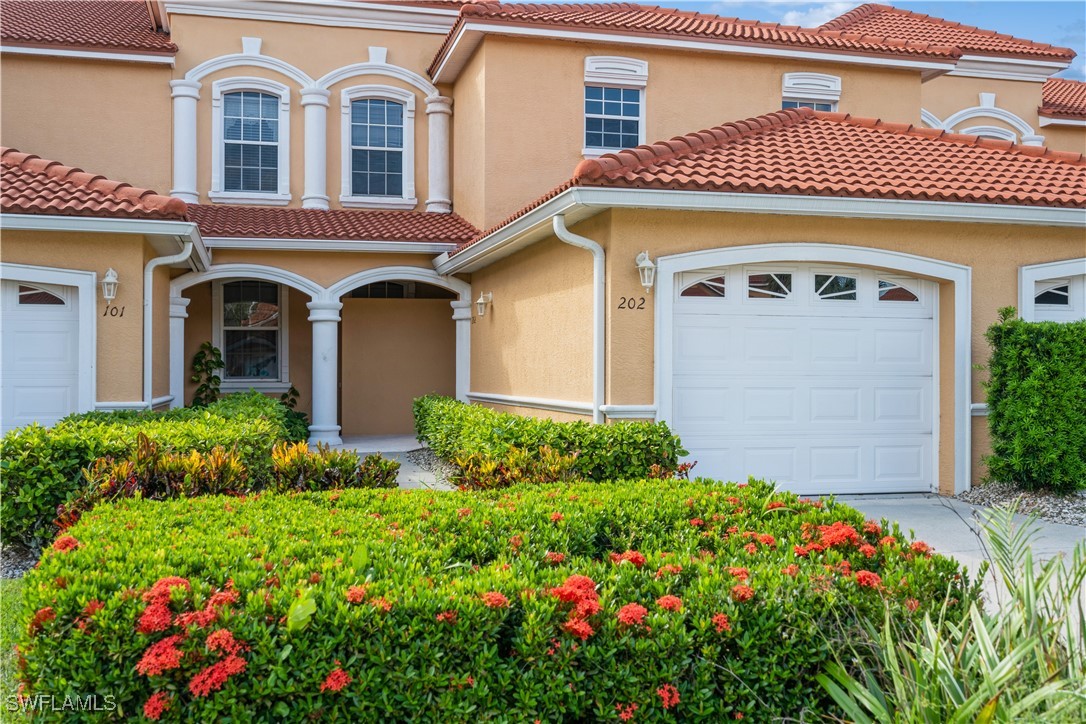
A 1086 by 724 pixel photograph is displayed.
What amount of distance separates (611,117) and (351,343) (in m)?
6.27

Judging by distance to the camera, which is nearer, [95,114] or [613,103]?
[613,103]

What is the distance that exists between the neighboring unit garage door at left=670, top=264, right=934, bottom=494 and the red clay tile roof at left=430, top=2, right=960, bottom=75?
713 centimetres

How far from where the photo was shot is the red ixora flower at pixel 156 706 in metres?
3.25

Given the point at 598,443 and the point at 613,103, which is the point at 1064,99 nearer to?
the point at 613,103

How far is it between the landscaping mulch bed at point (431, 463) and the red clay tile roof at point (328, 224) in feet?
11.9

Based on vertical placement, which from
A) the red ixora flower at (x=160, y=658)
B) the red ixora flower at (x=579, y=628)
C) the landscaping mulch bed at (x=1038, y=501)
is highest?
the red ixora flower at (x=579, y=628)

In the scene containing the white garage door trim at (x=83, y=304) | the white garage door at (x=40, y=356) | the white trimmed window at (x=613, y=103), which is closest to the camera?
the white garage door trim at (x=83, y=304)

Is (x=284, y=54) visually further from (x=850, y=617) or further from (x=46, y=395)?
(x=850, y=617)

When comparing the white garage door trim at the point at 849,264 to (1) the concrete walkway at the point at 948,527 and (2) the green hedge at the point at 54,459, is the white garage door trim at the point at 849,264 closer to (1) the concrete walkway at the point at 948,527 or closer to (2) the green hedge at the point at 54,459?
(1) the concrete walkway at the point at 948,527

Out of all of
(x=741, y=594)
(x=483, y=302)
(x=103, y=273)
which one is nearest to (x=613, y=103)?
(x=483, y=302)

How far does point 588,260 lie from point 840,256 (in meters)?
2.74

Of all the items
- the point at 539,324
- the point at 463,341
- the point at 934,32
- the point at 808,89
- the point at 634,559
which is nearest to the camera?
the point at 634,559

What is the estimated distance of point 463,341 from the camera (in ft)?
52.7

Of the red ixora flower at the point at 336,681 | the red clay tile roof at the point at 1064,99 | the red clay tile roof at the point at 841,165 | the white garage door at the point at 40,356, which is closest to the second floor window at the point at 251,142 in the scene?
the white garage door at the point at 40,356
